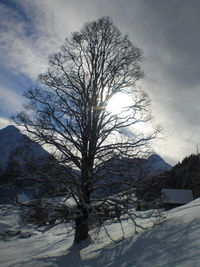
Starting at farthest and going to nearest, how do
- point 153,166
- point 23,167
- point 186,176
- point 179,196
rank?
point 186,176, point 179,196, point 153,166, point 23,167

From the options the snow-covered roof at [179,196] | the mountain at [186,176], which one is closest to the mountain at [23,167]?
the mountain at [186,176]

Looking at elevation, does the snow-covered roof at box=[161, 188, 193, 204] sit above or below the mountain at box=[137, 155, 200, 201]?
below

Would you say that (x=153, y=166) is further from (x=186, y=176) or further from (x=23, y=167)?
(x=186, y=176)

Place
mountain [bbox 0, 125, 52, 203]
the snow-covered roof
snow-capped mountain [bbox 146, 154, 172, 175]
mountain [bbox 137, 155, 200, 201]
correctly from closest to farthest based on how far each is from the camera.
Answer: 1. mountain [bbox 0, 125, 52, 203]
2. snow-capped mountain [bbox 146, 154, 172, 175]
3. mountain [bbox 137, 155, 200, 201]
4. the snow-covered roof

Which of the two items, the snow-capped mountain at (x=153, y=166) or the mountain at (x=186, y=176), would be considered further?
the mountain at (x=186, y=176)

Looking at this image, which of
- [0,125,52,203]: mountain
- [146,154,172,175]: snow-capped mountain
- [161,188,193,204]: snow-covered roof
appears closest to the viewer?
[0,125,52,203]: mountain

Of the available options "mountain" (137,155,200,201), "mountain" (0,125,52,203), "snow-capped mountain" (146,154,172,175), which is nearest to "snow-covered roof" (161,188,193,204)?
"mountain" (137,155,200,201)

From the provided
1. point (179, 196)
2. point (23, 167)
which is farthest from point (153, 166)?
point (179, 196)

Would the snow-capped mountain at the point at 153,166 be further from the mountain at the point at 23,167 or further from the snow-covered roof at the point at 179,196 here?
the snow-covered roof at the point at 179,196

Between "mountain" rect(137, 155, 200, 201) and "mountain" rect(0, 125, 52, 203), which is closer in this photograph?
"mountain" rect(0, 125, 52, 203)

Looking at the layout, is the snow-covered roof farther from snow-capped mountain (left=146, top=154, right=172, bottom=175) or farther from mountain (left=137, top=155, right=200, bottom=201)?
snow-capped mountain (left=146, top=154, right=172, bottom=175)

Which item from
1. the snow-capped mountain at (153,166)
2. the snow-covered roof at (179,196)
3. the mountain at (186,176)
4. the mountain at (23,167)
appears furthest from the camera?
the snow-covered roof at (179,196)

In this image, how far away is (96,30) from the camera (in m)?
9.45

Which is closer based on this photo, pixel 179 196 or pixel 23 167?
pixel 23 167
